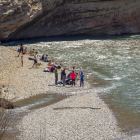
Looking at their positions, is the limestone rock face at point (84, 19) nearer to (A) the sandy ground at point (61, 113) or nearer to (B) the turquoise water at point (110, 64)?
(B) the turquoise water at point (110, 64)

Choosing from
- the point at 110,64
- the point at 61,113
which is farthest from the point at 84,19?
the point at 61,113

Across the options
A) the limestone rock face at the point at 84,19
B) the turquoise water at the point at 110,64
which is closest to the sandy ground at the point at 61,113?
the turquoise water at the point at 110,64

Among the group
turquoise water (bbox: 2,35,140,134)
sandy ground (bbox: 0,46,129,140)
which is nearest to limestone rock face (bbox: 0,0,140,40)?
turquoise water (bbox: 2,35,140,134)

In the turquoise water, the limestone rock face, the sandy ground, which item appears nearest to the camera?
the sandy ground

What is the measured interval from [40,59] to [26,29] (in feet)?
57.2

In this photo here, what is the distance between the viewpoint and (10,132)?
1316cm

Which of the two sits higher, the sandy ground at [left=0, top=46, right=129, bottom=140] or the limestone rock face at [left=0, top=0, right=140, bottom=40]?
the limestone rock face at [left=0, top=0, right=140, bottom=40]

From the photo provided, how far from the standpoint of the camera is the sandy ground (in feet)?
43.4

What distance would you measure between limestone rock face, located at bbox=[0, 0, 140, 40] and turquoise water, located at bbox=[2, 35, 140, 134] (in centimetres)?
257

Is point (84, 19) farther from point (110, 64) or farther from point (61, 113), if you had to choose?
point (61, 113)

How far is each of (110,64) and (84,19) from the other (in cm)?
2212

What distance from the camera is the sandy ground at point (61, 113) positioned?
43.4ft

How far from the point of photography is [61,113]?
1598cm

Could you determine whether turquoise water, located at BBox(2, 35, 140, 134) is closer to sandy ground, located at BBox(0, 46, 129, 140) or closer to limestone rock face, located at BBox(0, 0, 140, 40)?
sandy ground, located at BBox(0, 46, 129, 140)
